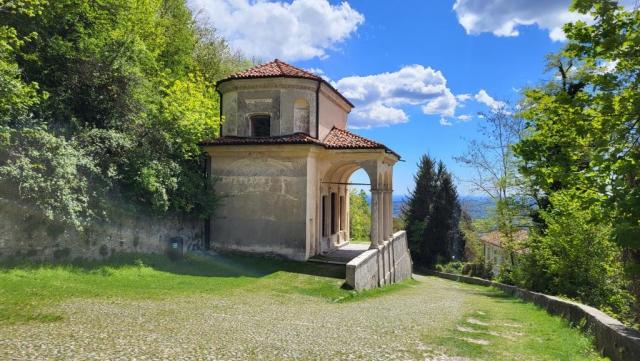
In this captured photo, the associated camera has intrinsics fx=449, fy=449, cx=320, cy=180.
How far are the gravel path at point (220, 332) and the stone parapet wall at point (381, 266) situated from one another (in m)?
3.60

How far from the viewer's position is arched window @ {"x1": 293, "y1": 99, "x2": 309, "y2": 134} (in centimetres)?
2019

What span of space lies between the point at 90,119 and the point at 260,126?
23.3 feet

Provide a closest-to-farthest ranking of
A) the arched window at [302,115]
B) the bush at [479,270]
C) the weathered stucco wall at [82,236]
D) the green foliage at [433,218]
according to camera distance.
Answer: the weathered stucco wall at [82,236] < the arched window at [302,115] < the bush at [479,270] < the green foliage at [433,218]

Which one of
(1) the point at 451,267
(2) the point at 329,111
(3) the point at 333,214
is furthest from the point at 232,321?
(1) the point at 451,267

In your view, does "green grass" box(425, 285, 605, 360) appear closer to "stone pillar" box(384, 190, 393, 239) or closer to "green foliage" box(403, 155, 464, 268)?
"stone pillar" box(384, 190, 393, 239)

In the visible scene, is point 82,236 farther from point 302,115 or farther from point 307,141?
point 302,115

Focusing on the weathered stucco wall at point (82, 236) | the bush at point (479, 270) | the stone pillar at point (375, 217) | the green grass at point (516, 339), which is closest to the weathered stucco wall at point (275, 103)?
the stone pillar at point (375, 217)

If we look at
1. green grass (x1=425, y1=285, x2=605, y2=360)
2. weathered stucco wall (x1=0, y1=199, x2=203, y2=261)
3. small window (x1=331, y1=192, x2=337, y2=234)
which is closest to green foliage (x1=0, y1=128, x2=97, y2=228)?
weathered stucco wall (x1=0, y1=199, x2=203, y2=261)

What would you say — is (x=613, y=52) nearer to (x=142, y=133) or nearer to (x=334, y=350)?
(x=334, y=350)

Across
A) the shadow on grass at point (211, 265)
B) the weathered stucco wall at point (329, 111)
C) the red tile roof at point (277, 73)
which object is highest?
the red tile roof at point (277, 73)

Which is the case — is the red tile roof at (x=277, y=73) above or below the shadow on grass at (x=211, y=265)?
above

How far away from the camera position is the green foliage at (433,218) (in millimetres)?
44031

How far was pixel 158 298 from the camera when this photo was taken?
11.2 metres

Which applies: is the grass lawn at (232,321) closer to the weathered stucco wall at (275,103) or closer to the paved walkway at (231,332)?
the paved walkway at (231,332)
